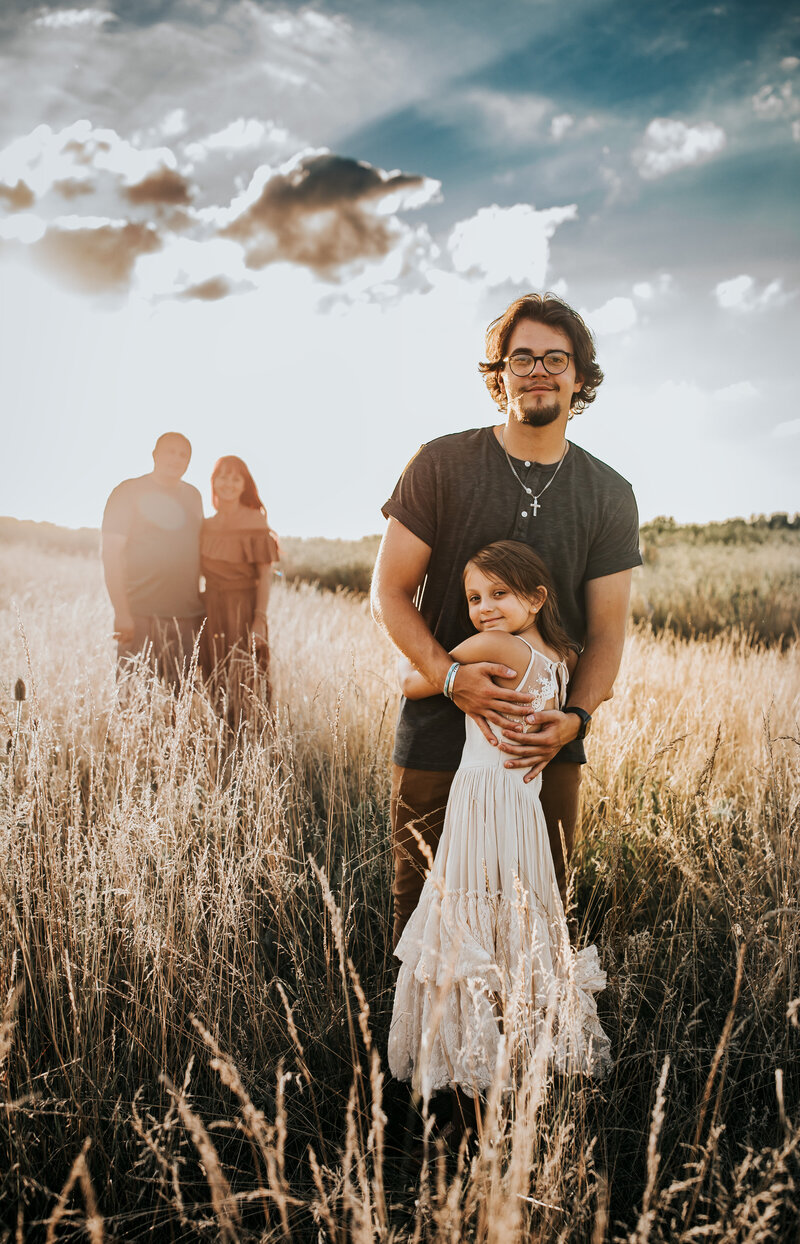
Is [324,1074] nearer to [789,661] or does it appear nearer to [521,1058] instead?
[521,1058]

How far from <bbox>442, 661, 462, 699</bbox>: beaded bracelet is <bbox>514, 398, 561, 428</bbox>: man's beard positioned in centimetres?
83

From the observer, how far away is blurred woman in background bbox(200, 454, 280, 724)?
4.95 meters

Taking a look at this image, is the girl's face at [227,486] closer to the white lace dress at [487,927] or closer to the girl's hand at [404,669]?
the girl's hand at [404,669]

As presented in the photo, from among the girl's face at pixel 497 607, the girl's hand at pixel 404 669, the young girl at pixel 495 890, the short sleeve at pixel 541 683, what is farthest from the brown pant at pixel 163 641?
the short sleeve at pixel 541 683

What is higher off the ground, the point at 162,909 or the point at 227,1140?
the point at 162,909

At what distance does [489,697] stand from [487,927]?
0.62 m

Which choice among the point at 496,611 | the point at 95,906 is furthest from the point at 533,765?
the point at 95,906

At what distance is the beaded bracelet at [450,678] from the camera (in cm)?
213

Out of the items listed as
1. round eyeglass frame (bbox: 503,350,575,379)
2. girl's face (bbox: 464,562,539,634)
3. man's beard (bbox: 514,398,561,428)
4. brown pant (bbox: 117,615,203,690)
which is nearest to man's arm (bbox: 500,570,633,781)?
girl's face (bbox: 464,562,539,634)

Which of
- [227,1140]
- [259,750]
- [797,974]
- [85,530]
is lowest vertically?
[227,1140]

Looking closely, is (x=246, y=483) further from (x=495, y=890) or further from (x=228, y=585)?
(x=495, y=890)

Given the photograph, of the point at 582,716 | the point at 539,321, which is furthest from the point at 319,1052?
the point at 539,321

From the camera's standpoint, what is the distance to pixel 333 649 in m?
6.20

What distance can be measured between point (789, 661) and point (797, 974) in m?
4.93
